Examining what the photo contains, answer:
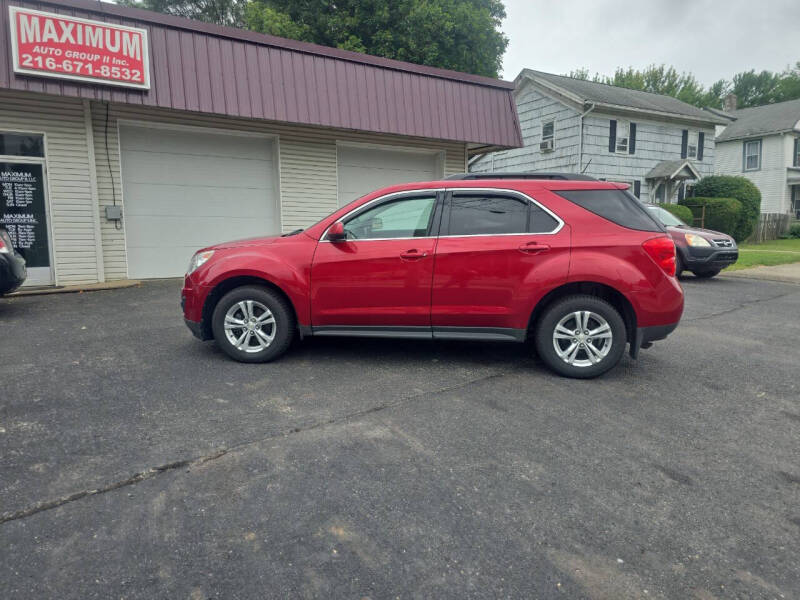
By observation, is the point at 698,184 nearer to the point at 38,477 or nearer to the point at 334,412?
the point at 334,412

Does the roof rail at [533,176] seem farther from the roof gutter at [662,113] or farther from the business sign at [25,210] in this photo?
the roof gutter at [662,113]

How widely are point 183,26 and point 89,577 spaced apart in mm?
9819

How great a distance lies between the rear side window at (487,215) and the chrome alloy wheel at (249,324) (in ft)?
6.24

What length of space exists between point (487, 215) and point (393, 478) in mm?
2754

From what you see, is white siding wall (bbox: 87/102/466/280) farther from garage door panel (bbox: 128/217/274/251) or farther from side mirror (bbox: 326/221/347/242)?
side mirror (bbox: 326/221/347/242)

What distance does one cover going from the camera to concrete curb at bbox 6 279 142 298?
8.98 m

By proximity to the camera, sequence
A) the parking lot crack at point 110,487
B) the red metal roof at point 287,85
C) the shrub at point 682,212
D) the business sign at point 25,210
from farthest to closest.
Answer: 1. the shrub at point 682,212
2. the business sign at point 25,210
3. the red metal roof at point 287,85
4. the parking lot crack at point 110,487

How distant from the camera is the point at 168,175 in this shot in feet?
35.2

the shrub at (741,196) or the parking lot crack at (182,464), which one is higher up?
the shrub at (741,196)

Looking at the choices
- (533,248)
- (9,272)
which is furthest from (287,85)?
(533,248)

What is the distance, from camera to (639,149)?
23500 mm

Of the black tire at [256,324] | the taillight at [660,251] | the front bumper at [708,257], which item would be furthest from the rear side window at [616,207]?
the front bumper at [708,257]

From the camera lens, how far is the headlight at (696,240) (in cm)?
1115

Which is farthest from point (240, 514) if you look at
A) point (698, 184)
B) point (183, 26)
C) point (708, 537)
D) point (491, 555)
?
point (698, 184)
